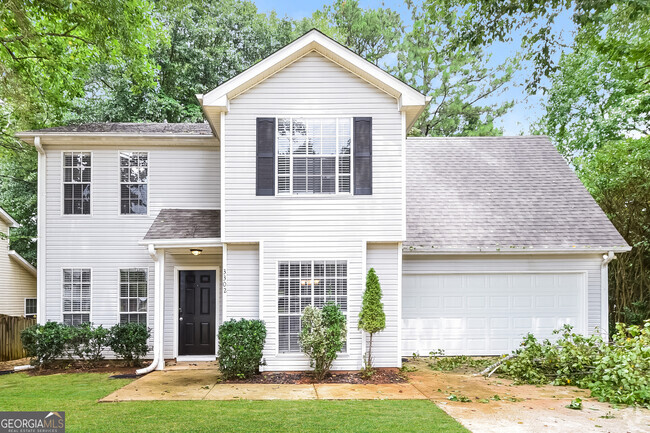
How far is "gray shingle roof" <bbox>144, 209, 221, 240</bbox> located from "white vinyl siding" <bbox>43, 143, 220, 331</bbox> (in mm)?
455

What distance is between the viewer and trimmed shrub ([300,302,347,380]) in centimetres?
868

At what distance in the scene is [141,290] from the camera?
11.1 metres

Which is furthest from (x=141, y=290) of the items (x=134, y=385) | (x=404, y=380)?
(x=404, y=380)

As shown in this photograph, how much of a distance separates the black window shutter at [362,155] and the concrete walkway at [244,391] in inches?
148

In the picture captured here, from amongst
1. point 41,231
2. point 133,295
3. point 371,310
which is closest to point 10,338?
point 41,231

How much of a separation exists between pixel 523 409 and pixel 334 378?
3426mm

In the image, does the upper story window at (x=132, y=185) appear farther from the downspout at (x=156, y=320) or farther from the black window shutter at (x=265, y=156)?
the black window shutter at (x=265, y=156)

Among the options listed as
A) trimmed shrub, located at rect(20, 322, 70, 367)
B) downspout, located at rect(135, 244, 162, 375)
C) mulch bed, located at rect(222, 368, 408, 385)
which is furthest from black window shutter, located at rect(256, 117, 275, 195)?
trimmed shrub, located at rect(20, 322, 70, 367)

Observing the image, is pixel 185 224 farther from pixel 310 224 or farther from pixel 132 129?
pixel 132 129

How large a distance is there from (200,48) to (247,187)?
49.7 ft

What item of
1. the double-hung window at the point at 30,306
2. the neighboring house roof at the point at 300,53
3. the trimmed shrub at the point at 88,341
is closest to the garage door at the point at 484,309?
the neighboring house roof at the point at 300,53

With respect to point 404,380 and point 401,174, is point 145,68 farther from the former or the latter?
point 404,380

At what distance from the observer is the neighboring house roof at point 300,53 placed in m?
9.16

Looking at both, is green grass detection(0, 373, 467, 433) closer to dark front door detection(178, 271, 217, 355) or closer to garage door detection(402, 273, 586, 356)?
dark front door detection(178, 271, 217, 355)
